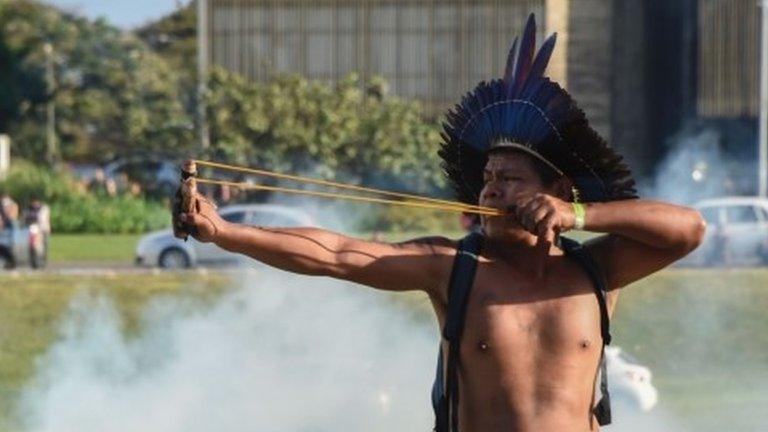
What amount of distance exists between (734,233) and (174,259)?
741 centimetres

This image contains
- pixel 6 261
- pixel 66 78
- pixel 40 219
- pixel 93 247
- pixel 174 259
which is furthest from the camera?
pixel 66 78

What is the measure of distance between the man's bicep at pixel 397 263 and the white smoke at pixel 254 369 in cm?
1081

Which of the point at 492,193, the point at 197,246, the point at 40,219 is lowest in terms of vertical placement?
the point at 197,246

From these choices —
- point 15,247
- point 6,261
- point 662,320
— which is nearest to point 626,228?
point 662,320

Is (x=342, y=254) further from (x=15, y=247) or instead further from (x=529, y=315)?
(x=15, y=247)

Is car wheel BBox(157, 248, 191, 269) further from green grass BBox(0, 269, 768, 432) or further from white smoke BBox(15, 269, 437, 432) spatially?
white smoke BBox(15, 269, 437, 432)

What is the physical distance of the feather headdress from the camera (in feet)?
19.7

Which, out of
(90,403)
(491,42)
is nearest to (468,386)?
(90,403)

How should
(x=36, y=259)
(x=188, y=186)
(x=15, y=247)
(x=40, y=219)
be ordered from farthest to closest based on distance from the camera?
(x=15, y=247), (x=40, y=219), (x=36, y=259), (x=188, y=186)

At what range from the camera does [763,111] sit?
125 feet

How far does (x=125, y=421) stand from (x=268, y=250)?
12.0 m

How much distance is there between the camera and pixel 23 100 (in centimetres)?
6269

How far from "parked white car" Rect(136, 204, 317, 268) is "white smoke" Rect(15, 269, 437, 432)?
6312mm

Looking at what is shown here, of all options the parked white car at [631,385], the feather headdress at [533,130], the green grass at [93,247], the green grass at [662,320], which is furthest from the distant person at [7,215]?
the feather headdress at [533,130]
